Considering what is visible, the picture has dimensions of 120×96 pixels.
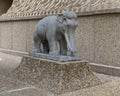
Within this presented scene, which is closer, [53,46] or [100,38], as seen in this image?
[53,46]

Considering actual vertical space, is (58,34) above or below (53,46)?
above

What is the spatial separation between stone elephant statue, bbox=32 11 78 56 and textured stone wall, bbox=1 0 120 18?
1.73 metres

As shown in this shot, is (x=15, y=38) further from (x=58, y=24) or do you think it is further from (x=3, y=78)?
(x=58, y=24)

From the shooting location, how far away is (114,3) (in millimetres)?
5301

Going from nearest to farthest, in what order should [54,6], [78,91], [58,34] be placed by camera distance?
[78,91]
[58,34]
[54,6]

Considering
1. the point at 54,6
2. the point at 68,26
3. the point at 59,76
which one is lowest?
the point at 59,76

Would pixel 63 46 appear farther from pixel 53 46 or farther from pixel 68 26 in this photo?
pixel 68 26

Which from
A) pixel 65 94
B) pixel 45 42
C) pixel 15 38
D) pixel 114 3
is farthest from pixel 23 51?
pixel 65 94

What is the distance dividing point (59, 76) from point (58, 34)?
947 millimetres

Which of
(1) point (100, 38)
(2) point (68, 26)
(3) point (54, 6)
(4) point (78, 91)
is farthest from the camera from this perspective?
(3) point (54, 6)

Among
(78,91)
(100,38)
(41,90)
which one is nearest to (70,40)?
(78,91)

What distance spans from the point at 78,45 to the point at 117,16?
1509 mm

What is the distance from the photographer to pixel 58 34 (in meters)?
4.19

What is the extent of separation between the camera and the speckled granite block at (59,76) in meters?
3.64
